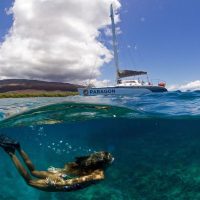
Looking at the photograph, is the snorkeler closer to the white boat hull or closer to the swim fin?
the swim fin

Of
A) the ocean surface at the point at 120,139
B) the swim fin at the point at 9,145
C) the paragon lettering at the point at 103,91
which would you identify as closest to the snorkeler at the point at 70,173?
the swim fin at the point at 9,145

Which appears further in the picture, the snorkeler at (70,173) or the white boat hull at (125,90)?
the white boat hull at (125,90)

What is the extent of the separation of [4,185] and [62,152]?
6.50 meters

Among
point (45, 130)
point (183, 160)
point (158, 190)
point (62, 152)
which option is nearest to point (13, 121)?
point (45, 130)

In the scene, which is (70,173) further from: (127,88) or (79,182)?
(127,88)

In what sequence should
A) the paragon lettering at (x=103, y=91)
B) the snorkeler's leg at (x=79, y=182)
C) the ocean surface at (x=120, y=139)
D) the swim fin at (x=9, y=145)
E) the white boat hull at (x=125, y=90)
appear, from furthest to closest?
the paragon lettering at (x=103, y=91) < the white boat hull at (x=125, y=90) < the ocean surface at (x=120, y=139) < the swim fin at (x=9, y=145) < the snorkeler's leg at (x=79, y=182)

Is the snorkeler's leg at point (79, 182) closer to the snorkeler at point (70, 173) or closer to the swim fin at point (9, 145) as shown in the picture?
the snorkeler at point (70, 173)

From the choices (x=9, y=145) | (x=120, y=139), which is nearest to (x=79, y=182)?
(x=9, y=145)

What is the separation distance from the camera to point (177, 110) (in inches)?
629

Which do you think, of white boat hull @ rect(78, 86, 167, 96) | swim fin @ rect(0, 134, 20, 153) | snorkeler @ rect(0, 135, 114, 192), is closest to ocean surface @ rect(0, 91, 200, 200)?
snorkeler @ rect(0, 135, 114, 192)

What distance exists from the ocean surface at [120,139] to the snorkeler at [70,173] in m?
6.16

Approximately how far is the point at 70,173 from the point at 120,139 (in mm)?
15203

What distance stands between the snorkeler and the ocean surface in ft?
20.2

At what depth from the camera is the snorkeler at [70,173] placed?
6.79m
